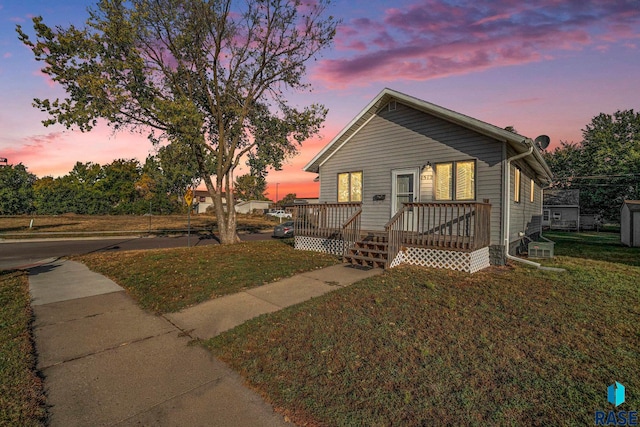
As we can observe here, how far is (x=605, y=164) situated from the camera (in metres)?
35.9

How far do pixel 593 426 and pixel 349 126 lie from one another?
1100cm

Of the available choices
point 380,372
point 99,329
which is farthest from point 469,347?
point 99,329

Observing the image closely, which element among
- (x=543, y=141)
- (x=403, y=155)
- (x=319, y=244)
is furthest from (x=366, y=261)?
(x=543, y=141)

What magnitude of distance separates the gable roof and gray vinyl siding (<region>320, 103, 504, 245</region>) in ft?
0.73

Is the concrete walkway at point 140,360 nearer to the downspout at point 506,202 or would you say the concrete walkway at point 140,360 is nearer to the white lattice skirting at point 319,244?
the white lattice skirting at point 319,244

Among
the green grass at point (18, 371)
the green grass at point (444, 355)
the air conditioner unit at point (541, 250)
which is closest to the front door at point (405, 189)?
the air conditioner unit at point (541, 250)

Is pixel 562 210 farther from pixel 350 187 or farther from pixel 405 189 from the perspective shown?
pixel 350 187

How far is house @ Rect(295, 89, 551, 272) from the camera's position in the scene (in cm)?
873

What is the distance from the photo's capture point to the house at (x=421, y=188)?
28.7 ft

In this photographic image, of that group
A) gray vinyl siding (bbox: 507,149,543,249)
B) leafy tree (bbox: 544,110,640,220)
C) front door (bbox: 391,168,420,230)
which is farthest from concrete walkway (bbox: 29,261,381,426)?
leafy tree (bbox: 544,110,640,220)

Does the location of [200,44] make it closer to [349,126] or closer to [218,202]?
[218,202]

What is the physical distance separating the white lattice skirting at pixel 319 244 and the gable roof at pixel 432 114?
12.0ft

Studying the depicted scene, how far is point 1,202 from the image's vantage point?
41.5 m

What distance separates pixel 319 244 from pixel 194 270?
5023mm
